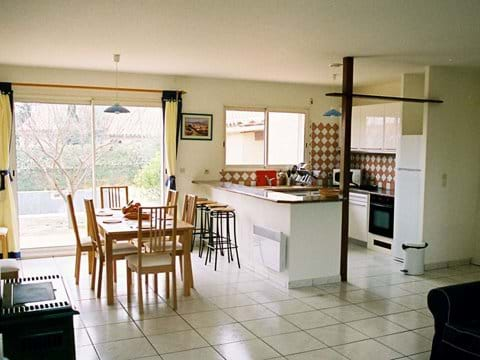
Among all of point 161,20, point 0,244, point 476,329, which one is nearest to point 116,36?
point 161,20

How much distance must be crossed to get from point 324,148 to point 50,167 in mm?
4436

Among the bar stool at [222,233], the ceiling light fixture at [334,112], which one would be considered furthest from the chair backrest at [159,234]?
the ceiling light fixture at [334,112]

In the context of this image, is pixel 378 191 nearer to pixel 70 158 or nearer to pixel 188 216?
pixel 188 216

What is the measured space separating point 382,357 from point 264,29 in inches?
108

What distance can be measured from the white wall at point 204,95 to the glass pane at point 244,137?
0.50ft

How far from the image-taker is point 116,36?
4.33 metres

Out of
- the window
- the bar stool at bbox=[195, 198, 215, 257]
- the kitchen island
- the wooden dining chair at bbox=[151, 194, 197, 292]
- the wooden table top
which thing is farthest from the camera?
the window

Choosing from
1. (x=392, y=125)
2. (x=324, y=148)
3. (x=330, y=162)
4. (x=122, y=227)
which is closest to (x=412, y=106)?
(x=392, y=125)

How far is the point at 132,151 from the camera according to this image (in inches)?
275

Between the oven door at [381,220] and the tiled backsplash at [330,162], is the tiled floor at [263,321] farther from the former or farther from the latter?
the tiled backsplash at [330,162]

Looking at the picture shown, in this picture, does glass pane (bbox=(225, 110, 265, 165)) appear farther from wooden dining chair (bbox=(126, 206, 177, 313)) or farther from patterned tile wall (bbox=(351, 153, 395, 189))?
wooden dining chair (bbox=(126, 206, 177, 313))

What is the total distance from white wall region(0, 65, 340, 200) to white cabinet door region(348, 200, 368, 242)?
1.66 meters

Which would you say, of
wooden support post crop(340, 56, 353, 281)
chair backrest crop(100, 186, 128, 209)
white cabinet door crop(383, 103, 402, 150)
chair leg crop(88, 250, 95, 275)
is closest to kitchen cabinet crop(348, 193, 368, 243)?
white cabinet door crop(383, 103, 402, 150)

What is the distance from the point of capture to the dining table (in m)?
4.55
